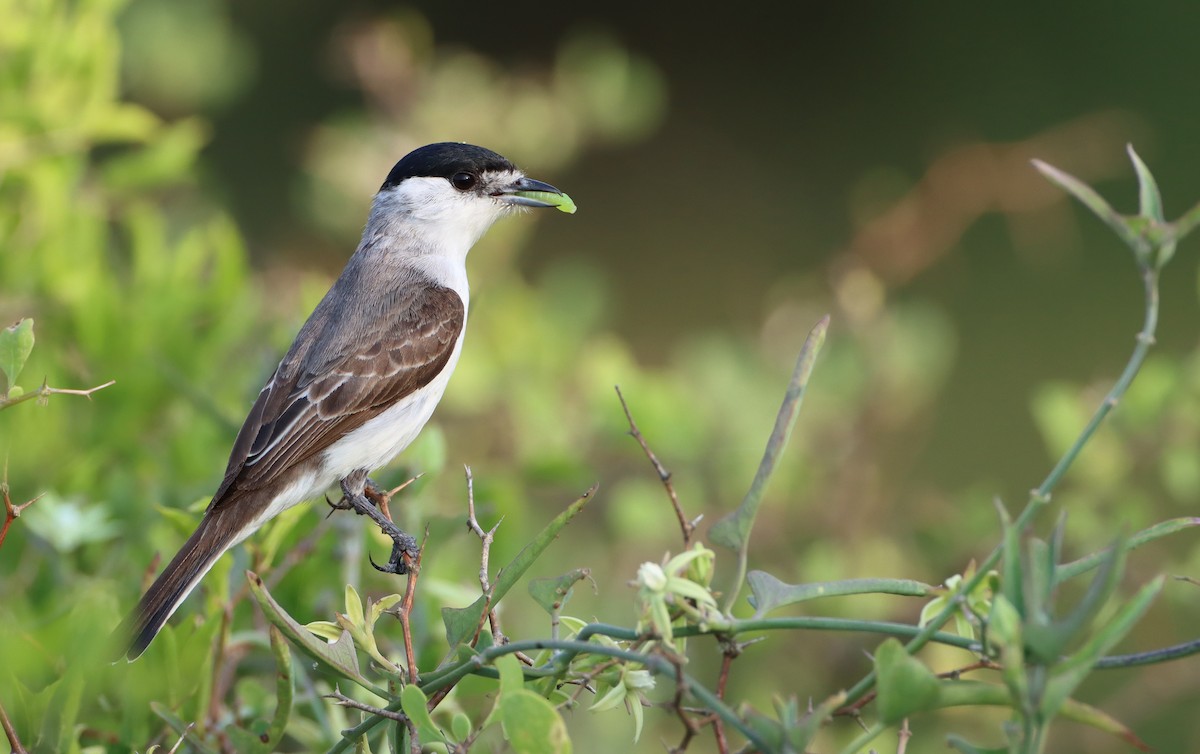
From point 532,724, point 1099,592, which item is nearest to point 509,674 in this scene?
point 532,724

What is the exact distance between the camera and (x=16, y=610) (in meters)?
2.51

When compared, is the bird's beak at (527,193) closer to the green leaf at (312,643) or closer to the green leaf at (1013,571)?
the green leaf at (312,643)

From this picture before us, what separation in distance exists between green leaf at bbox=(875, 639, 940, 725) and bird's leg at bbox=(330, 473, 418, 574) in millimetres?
1258

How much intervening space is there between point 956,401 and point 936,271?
112 cm

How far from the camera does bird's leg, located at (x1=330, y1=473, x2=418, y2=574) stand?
2.60 meters

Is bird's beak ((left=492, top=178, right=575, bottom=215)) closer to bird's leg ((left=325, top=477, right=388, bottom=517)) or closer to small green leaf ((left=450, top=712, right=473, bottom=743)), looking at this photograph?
bird's leg ((left=325, top=477, right=388, bottom=517))

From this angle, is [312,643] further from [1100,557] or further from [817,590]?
[1100,557]

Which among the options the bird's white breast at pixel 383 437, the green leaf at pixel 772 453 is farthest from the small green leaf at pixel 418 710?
the bird's white breast at pixel 383 437

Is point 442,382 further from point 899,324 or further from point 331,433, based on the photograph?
point 899,324

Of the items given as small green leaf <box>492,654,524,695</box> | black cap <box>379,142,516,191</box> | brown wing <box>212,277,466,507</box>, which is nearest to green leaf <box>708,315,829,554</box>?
small green leaf <box>492,654,524,695</box>

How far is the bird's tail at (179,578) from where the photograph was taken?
89.1 inches

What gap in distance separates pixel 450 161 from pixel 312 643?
2431mm

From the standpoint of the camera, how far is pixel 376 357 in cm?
338

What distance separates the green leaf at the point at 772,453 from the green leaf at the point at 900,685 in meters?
0.28
